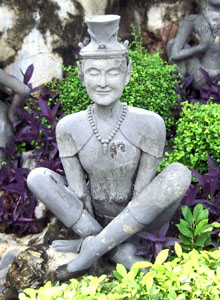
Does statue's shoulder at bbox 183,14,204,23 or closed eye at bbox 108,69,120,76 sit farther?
statue's shoulder at bbox 183,14,204,23

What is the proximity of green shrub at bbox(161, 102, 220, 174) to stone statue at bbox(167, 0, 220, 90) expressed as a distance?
1310 millimetres

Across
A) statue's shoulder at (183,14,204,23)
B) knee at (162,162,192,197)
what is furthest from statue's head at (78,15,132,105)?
statue's shoulder at (183,14,204,23)

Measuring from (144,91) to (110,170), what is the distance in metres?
1.64

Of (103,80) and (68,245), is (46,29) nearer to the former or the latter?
(103,80)

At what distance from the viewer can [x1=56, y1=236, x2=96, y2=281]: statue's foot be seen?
10.3 ft

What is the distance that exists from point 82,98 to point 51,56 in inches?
35.7

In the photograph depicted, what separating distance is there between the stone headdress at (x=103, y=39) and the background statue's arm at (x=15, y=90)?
1850 millimetres

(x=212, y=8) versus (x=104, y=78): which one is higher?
(x=104, y=78)

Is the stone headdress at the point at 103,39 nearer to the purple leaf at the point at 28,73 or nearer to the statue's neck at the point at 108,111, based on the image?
the statue's neck at the point at 108,111

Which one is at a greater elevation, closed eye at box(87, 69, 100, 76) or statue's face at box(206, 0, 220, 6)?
closed eye at box(87, 69, 100, 76)

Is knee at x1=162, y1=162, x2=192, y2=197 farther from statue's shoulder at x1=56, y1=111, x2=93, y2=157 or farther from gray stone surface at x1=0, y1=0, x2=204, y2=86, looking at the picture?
gray stone surface at x1=0, y1=0, x2=204, y2=86

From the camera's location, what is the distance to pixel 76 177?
10.8 feet

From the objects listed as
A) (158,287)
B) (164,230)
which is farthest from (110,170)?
(158,287)

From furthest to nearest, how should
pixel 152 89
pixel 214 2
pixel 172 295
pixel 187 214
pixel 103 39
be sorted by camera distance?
pixel 214 2 < pixel 152 89 < pixel 187 214 < pixel 103 39 < pixel 172 295
